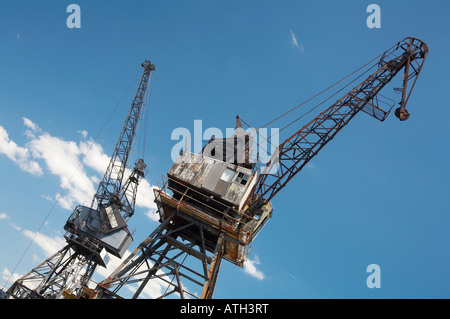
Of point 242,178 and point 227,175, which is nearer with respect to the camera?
point 242,178

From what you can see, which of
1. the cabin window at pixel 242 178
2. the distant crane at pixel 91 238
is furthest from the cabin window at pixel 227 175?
the distant crane at pixel 91 238

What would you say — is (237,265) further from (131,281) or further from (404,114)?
(404,114)

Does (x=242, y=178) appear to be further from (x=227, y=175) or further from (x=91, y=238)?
(x=91, y=238)

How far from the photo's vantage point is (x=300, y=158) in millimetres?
27453

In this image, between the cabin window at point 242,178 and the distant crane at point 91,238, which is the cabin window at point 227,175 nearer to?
the cabin window at point 242,178

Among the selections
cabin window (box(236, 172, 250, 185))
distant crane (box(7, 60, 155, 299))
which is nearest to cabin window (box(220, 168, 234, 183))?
cabin window (box(236, 172, 250, 185))

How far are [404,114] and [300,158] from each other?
10632 mm

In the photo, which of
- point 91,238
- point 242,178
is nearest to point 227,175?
point 242,178

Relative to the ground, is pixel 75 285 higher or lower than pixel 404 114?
lower

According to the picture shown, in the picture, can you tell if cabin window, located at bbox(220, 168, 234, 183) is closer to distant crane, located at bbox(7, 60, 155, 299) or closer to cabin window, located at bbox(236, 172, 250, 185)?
cabin window, located at bbox(236, 172, 250, 185)

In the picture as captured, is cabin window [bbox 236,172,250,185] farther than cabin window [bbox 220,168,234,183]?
No

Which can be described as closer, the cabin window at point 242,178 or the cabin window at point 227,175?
the cabin window at point 242,178
